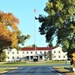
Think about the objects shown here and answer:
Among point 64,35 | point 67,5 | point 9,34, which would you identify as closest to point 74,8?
point 67,5

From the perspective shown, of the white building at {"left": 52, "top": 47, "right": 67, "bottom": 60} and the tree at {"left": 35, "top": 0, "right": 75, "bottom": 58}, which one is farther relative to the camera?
the white building at {"left": 52, "top": 47, "right": 67, "bottom": 60}

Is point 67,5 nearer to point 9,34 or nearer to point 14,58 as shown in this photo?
point 9,34

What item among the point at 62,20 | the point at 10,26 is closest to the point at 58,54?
the point at 10,26

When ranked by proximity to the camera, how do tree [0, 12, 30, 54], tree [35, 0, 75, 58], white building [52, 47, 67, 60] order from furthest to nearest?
white building [52, 47, 67, 60], tree [0, 12, 30, 54], tree [35, 0, 75, 58]

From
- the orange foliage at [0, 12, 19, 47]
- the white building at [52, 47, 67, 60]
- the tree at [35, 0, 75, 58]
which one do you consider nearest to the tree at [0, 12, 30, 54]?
the orange foliage at [0, 12, 19, 47]

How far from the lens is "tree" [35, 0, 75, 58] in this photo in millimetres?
46781

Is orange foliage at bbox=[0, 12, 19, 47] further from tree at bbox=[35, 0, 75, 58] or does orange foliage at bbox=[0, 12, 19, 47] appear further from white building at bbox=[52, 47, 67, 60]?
white building at bbox=[52, 47, 67, 60]

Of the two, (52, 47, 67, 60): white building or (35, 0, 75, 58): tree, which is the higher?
(52, 47, 67, 60): white building

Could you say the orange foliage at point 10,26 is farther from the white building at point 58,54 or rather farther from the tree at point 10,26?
the white building at point 58,54

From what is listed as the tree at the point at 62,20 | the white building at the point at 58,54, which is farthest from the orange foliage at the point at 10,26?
the white building at the point at 58,54

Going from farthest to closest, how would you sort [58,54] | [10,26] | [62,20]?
[58,54] < [10,26] < [62,20]

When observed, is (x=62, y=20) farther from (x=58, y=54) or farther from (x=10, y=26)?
(x=58, y=54)

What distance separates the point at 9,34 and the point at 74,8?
24.4 m

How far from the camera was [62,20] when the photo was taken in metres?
46.8
